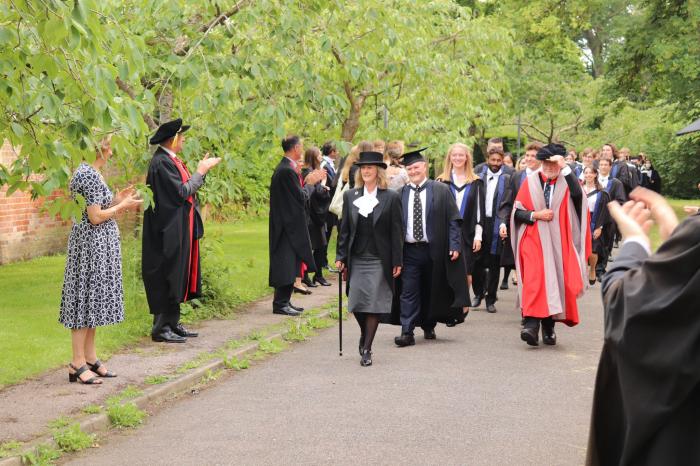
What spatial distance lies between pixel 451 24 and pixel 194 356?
1184cm

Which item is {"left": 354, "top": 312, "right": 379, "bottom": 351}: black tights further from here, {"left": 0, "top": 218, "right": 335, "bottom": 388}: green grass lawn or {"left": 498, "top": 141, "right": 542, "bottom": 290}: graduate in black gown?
{"left": 498, "top": 141, "right": 542, "bottom": 290}: graduate in black gown

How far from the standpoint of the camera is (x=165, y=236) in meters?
10.7

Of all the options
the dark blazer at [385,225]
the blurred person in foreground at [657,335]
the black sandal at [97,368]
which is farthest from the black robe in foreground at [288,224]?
the blurred person in foreground at [657,335]

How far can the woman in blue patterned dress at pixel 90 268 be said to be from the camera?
28.0 ft

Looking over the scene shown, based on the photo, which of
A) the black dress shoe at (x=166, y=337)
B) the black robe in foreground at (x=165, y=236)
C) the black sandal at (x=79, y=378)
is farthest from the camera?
the black dress shoe at (x=166, y=337)

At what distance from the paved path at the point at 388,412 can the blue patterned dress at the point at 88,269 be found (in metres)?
0.99

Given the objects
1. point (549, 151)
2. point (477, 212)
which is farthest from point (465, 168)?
point (549, 151)

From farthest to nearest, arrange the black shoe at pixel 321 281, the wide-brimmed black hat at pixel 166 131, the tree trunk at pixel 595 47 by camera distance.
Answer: the tree trunk at pixel 595 47
the black shoe at pixel 321 281
the wide-brimmed black hat at pixel 166 131

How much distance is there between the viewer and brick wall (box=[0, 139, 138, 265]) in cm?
1841

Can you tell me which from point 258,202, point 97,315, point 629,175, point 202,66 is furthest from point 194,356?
point 258,202

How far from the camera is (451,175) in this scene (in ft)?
42.4

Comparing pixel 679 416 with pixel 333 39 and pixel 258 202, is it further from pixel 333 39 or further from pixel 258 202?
pixel 258 202

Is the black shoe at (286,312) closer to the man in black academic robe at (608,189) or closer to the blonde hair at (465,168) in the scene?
the blonde hair at (465,168)

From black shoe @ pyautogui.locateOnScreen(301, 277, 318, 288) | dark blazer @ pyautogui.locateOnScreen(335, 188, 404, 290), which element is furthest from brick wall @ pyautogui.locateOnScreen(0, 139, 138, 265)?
dark blazer @ pyautogui.locateOnScreen(335, 188, 404, 290)
